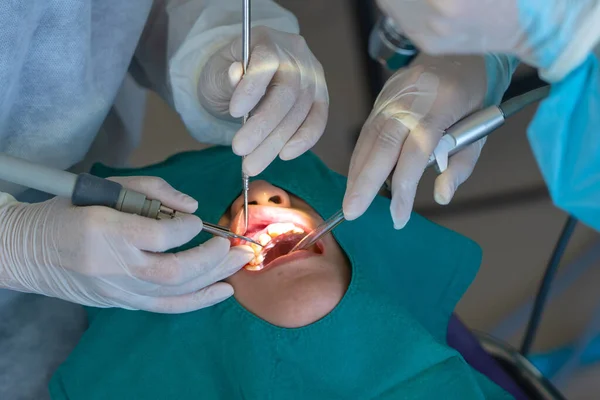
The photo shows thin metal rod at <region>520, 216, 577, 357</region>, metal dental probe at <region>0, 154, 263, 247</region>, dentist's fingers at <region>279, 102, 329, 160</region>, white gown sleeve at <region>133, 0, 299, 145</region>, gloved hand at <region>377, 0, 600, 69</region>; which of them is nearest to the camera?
gloved hand at <region>377, 0, 600, 69</region>

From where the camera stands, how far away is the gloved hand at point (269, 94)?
3.75 ft

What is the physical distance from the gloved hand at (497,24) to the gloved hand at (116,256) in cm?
50

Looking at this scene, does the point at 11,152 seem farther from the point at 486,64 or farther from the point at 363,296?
the point at 486,64

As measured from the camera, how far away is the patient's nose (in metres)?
1.29

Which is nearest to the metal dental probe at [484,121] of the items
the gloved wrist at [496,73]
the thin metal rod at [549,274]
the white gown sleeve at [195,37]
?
the gloved wrist at [496,73]

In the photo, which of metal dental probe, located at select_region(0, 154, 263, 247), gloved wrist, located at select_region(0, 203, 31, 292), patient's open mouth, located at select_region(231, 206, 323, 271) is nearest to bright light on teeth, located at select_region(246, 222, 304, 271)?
patient's open mouth, located at select_region(231, 206, 323, 271)

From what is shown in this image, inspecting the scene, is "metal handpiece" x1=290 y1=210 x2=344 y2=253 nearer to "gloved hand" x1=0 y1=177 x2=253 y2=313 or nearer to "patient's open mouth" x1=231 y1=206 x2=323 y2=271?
"patient's open mouth" x1=231 y1=206 x2=323 y2=271

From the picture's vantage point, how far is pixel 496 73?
1.22m

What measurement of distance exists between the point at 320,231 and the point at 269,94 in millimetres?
290

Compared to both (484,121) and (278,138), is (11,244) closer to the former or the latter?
(278,138)

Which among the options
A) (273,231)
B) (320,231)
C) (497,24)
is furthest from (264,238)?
(497,24)

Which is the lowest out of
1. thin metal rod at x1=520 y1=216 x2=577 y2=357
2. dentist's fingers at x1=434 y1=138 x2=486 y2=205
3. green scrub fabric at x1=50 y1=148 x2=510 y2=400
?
thin metal rod at x1=520 y1=216 x2=577 y2=357

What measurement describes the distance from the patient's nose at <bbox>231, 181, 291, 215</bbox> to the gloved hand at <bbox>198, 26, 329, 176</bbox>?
0.11 m

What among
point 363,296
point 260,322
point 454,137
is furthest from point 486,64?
point 260,322
